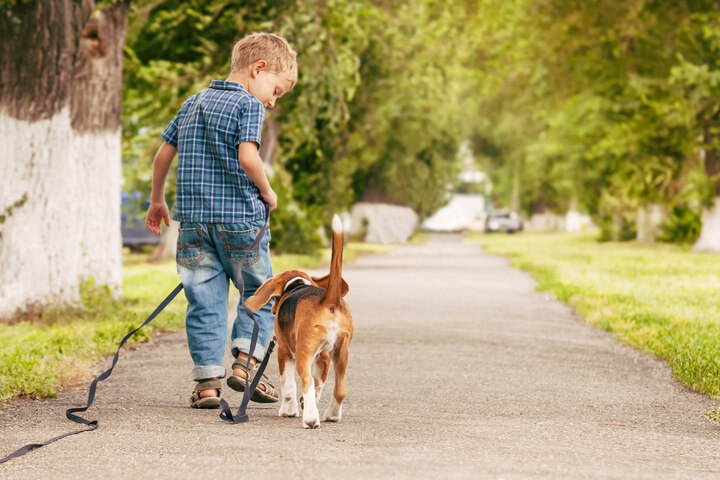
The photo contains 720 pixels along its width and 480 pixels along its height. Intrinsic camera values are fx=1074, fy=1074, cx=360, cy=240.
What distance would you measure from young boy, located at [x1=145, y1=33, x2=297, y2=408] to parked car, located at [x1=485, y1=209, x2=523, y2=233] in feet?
210

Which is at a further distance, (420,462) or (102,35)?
(102,35)

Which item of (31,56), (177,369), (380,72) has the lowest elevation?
(177,369)

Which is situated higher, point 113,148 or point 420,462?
point 113,148

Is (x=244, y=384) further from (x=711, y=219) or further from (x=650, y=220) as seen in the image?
(x=650, y=220)

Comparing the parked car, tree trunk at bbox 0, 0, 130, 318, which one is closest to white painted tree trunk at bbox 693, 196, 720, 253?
tree trunk at bbox 0, 0, 130, 318

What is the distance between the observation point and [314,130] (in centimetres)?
1891

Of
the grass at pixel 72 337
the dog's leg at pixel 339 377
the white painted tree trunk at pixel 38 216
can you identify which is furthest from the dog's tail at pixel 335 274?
the white painted tree trunk at pixel 38 216

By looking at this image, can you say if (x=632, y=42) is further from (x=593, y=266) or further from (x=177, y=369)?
(x=177, y=369)

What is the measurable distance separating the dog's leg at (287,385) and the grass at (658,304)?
9.28 ft

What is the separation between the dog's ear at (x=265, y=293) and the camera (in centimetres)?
564

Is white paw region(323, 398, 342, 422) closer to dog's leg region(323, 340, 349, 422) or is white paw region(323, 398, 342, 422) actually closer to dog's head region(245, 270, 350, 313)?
dog's leg region(323, 340, 349, 422)

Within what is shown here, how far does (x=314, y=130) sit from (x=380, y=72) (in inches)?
469

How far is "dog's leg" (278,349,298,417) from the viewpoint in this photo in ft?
18.1

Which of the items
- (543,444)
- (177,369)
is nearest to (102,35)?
(177,369)
